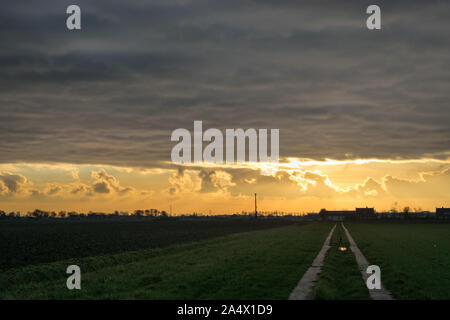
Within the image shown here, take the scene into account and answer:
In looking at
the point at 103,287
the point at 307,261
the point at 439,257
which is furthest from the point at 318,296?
the point at 439,257

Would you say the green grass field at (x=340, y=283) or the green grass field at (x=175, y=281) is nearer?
the green grass field at (x=340, y=283)

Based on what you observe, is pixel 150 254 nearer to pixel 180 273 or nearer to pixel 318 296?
pixel 180 273

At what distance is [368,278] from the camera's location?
25.1m

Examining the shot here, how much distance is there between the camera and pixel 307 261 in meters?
33.9

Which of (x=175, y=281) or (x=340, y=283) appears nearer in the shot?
(x=340, y=283)

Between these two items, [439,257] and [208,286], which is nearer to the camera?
[208,286]

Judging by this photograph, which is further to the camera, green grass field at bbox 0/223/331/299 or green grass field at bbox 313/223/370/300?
green grass field at bbox 0/223/331/299
